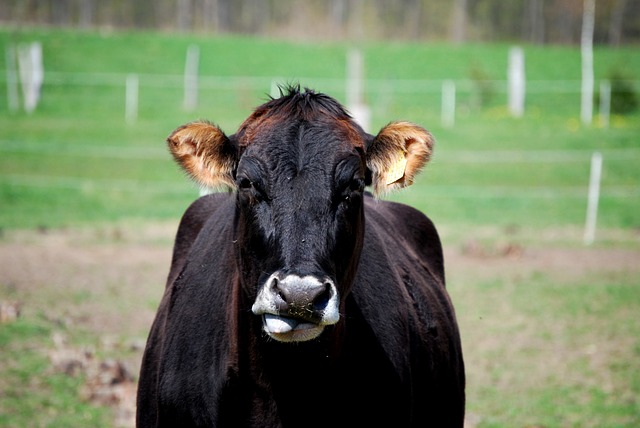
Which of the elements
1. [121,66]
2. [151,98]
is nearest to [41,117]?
[151,98]

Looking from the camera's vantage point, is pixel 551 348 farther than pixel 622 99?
No

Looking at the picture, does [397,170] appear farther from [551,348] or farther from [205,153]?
[551,348]

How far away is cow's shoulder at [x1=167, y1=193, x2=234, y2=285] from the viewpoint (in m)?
4.82

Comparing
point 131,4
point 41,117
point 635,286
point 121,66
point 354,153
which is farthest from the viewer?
point 131,4

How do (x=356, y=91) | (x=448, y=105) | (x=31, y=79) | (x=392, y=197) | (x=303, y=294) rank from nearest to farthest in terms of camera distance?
(x=303, y=294)
(x=392, y=197)
(x=356, y=91)
(x=31, y=79)
(x=448, y=105)

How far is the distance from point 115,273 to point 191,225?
22.4 feet

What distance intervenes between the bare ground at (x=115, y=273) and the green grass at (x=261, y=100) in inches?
65.8

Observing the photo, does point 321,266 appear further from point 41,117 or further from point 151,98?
point 151,98

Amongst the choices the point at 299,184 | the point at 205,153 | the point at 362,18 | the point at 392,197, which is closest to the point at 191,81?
the point at 362,18

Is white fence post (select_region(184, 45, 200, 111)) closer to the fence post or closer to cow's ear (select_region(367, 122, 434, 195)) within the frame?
the fence post

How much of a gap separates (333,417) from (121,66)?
33.1 m

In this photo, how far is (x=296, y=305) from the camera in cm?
293

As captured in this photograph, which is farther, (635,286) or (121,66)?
(121,66)

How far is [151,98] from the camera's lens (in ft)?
103
